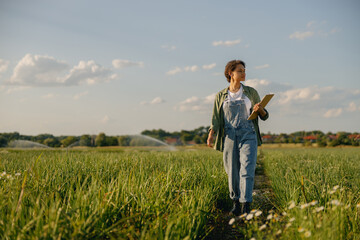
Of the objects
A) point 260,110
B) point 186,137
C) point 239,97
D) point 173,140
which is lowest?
point 173,140

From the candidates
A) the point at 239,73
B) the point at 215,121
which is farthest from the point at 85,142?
the point at 239,73

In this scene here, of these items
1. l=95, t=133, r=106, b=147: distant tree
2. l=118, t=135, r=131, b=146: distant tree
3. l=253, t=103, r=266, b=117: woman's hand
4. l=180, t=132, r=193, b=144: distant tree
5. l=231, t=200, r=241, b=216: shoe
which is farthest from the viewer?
l=180, t=132, r=193, b=144: distant tree

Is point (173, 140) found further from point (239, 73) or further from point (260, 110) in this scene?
point (260, 110)

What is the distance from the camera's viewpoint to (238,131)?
4.33m

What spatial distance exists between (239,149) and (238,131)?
0.28 meters

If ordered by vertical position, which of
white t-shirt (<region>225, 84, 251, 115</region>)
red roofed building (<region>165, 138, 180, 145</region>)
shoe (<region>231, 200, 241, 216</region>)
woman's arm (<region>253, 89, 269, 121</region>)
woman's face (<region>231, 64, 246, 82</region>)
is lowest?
red roofed building (<region>165, 138, 180, 145</region>)

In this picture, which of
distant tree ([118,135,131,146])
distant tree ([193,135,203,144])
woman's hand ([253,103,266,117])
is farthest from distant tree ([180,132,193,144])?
woman's hand ([253,103,266,117])

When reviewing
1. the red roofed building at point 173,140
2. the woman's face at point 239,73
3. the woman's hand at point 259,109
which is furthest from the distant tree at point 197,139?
the woman's hand at point 259,109

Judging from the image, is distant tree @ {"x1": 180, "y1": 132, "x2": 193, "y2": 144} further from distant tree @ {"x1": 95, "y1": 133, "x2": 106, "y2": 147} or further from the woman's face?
the woman's face

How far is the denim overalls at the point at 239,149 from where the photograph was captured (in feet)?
13.7

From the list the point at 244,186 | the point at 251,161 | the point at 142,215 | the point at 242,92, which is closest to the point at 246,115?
the point at 242,92

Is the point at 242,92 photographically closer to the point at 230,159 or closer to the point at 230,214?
the point at 230,159

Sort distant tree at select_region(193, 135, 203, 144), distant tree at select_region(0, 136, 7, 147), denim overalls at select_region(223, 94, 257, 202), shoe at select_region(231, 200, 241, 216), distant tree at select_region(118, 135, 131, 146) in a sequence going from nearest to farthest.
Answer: denim overalls at select_region(223, 94, 257, 202), shoe at select_region(231, 200, 241, 216), distant tree at select_region(0, 136, 7, 147), distant tree at select_region(118, 135, 131, 146), distant tree at select_region(193, 135, 203, 144)

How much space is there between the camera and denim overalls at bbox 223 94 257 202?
13.7ft
